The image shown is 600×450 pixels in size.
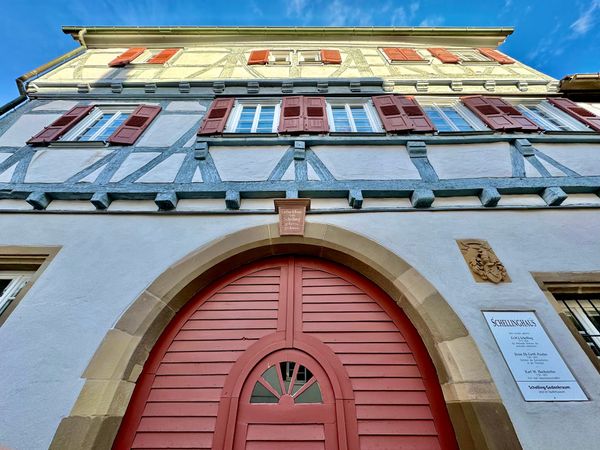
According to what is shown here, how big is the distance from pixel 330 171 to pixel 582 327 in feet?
11.1

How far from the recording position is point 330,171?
14.5 feet

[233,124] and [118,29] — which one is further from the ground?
[118,29]

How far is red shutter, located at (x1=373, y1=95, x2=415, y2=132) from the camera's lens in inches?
199

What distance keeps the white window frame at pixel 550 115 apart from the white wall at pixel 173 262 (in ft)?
8.50

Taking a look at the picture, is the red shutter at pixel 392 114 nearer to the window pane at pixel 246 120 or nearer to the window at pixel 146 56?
the window pane at pixel 246 120

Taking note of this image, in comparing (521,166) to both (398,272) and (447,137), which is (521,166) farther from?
(398,272)

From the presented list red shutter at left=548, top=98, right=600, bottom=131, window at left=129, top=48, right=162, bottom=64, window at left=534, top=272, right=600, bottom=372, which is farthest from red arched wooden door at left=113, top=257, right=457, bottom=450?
window at left=129, top=48, right=162, bottom=64

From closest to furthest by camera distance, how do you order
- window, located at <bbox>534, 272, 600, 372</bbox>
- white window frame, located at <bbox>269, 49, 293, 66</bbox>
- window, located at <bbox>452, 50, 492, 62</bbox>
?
window, located at <bbox>534, 272, 600, 372</bbox>, white window frame, located at <bbox>269, 49, 293, 66</bbox>, window, located at <bbox>452, 50, 492, 62</bbox>

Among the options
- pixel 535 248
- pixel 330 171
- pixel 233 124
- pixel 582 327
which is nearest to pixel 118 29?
pixel 233 124

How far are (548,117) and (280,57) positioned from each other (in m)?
6.60

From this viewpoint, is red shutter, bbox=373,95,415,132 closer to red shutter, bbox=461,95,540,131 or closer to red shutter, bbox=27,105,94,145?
red shutter, bbox=461,95,540,131

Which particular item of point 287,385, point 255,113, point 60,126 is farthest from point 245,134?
point 287,385

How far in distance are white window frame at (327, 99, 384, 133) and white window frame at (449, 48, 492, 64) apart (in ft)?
12.7

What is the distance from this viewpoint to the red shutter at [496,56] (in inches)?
309
